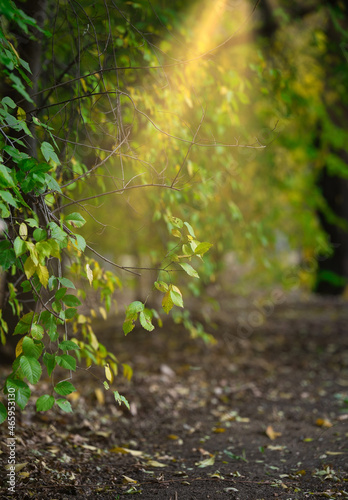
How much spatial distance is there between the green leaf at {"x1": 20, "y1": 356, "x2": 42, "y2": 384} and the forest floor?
0.46m

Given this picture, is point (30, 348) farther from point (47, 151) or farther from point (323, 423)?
point (323, 423)

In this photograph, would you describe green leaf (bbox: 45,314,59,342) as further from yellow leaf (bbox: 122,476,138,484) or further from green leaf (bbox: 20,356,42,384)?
yellow leaf (bbox: 122,476,138,484)

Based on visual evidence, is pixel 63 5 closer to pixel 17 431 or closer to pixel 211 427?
pixel 17 431

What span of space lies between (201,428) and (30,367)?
2.45 meters

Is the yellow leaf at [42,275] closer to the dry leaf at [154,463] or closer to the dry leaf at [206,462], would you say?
the dry leaf at [154,463]

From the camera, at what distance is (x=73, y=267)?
9.01 ft

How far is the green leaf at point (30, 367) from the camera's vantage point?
1.76 meters

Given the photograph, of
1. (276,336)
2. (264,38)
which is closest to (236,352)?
(276,336)

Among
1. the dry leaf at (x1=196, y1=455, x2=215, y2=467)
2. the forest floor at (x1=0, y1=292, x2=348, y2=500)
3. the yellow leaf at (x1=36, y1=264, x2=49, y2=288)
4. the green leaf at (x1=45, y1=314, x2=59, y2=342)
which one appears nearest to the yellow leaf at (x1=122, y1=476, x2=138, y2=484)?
the forest floor at (x1=0, y1=292, x2=348, y2=500)

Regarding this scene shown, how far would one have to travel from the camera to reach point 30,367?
1.78 meters

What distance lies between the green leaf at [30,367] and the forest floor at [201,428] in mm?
456

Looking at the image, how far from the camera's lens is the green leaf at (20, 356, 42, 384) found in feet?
5.76

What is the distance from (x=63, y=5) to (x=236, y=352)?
4.85m

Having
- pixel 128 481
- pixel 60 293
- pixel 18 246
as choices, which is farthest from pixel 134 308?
pixel 128 481
